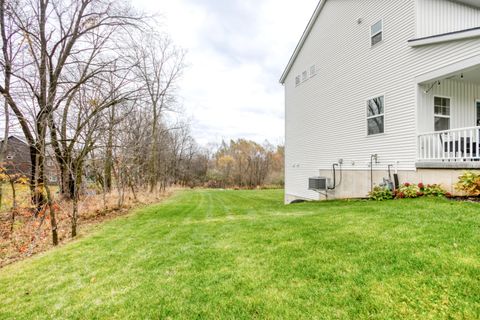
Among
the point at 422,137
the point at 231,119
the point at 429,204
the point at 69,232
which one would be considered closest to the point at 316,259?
the point at 429,204

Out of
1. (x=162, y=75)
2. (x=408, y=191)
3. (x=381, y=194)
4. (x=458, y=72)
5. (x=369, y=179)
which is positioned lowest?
(x=381, y=194)

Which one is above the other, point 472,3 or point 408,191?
point 472,3

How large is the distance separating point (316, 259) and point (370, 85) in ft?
25.0

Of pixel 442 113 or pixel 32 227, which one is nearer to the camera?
pixel 32 227

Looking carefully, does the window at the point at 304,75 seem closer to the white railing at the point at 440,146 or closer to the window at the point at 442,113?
the window at the point at 442,113

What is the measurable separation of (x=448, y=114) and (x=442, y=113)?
248 millimetres

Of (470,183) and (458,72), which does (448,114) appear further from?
(470,183)

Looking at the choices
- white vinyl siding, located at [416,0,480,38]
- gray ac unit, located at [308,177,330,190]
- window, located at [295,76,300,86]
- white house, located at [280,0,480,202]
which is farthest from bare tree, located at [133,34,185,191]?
white vinyl siding, located at [416,0,480,38]

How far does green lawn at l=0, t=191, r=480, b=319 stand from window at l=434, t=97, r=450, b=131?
3.40 metres

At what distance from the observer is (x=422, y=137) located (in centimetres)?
708

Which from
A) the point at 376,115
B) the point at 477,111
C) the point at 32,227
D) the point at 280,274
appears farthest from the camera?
the point at 376,115

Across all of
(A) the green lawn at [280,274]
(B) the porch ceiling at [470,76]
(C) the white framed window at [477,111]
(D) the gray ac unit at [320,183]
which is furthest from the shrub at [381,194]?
(C) the white framed window at [477,111]

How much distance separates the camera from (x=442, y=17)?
7.79 metres

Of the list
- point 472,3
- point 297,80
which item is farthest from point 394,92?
point 297,80
